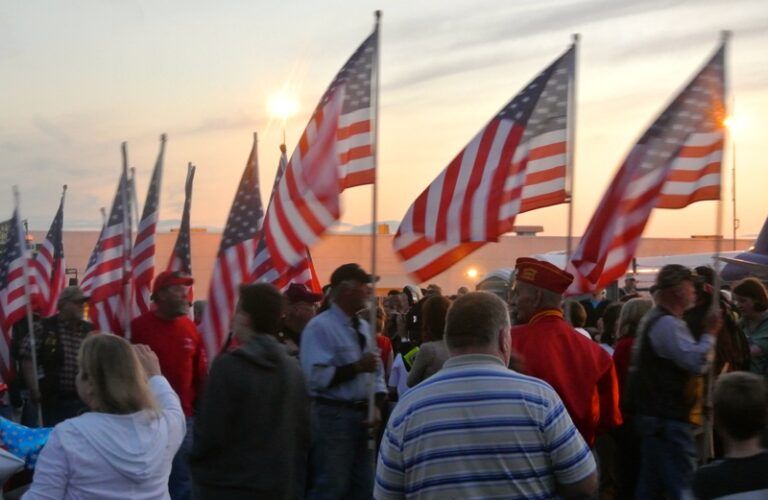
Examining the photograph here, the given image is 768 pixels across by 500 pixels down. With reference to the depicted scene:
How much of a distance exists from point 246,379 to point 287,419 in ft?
1.13

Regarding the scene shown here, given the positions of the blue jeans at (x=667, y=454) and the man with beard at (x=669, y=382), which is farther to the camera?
the blue jeans at (x=667, y=454)

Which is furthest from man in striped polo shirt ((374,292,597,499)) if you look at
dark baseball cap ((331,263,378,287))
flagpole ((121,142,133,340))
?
flagpole ((121,142,133,340))

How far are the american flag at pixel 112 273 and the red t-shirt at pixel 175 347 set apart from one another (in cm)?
159

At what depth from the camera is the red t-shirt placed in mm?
9148

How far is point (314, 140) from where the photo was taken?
891 cm

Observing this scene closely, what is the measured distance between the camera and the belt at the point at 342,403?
27.2ft

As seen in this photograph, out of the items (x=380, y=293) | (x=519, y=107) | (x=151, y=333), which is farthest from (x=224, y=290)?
(x=380, y=293)

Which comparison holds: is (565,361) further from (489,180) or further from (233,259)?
(233,259)

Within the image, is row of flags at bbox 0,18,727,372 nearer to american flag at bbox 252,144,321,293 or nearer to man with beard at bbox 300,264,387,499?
american flag at bbox 252,144,321,293

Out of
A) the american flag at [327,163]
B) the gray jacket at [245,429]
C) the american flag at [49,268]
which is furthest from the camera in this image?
the american flag at [49,268]

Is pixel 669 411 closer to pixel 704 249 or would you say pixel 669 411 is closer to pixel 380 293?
pixel 380 293

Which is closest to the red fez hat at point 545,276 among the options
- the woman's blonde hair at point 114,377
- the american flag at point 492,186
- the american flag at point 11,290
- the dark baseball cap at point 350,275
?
the american flag at point 492,186

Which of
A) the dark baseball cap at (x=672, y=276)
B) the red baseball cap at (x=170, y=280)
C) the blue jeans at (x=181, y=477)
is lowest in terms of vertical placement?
the blue jeans at (x=181, y=477)

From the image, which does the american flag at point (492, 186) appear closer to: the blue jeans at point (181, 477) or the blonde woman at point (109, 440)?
the blue jeans at point (181, 477)
